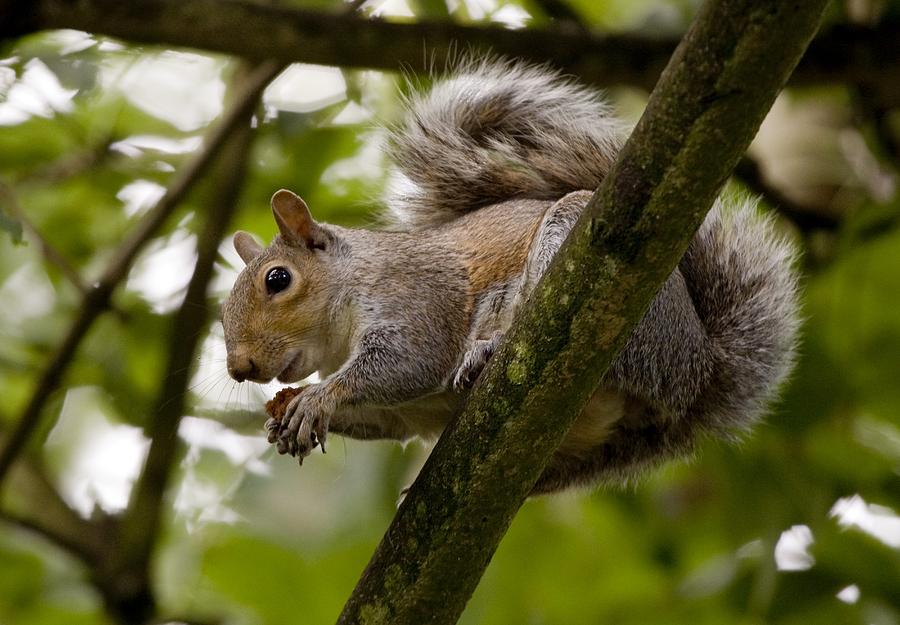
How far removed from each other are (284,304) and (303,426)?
500 mm

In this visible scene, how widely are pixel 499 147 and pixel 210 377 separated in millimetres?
943

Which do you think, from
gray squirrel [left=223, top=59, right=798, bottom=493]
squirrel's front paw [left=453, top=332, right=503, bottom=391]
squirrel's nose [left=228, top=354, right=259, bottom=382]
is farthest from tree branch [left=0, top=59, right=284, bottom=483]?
squirrel's front paw [left=453, top=332, right=503, bottom=391]

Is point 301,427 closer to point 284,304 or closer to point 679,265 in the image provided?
point 284,304

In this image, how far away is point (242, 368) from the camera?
2664mm

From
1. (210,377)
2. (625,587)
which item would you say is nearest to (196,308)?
(210,377)

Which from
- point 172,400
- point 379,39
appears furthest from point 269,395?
point 379,39

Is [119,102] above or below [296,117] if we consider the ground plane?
below

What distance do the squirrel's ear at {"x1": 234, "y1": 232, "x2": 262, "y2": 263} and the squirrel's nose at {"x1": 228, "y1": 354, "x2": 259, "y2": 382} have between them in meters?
0.52

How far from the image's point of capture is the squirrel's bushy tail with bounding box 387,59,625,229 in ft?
9.37

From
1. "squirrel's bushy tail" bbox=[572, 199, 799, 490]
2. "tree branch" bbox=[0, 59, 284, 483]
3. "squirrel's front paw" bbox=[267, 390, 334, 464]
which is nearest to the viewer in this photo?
"squirrel's front paw" bbox=[267, 390, 334, 464]

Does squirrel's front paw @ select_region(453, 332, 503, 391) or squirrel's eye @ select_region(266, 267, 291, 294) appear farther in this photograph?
squirrel's eye @ select_region(266, 267, 291, 294)

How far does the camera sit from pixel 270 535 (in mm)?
3402

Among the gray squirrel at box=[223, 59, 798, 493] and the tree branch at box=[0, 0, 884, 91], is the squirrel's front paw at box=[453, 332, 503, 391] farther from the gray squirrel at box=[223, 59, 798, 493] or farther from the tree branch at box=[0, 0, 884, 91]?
the tree branch at box=[0, 0, 884, 91]

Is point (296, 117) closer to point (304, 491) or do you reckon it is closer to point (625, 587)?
point (304, 491)
